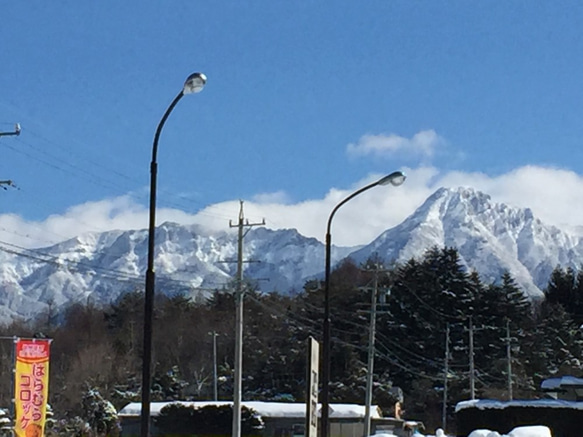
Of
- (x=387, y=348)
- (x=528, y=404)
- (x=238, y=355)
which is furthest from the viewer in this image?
(x=387, y=348)

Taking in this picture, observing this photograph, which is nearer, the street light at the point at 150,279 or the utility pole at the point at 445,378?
the street light at the point at 150,279

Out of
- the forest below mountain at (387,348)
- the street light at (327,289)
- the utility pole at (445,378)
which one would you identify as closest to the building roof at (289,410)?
the utility pole at (445,378)

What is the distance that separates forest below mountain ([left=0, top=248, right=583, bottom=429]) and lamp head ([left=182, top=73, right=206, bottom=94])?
161 feet

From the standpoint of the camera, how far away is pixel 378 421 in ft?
201

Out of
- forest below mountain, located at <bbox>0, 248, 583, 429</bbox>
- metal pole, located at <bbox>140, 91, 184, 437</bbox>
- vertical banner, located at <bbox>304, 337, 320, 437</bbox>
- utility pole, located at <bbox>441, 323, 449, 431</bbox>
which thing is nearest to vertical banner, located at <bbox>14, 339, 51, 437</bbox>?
metal pole, located at <bbox>140, 91, 184, 437</bbox>

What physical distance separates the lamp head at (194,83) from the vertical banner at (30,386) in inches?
534

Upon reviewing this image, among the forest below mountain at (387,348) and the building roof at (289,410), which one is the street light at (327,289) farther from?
the forest below mountain at (387,348)

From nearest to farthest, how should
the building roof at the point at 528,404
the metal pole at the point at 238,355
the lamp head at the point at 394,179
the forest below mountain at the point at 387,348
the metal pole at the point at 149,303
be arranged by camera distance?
the metal pole at the point at 149,303
the lamp head at the point at 394,179
the building roof at the point at 528,404
the metal pole at the point at 238,355
the forest below mountain at the point at 387,348

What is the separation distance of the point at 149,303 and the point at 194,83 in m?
4.05

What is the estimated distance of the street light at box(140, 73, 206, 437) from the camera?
19.4m

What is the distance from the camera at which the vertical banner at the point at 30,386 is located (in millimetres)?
30656

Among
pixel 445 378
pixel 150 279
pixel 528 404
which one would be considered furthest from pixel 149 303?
pixel 445 378

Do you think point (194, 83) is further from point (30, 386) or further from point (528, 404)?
point (528, 404)

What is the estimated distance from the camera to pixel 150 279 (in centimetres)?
1984
